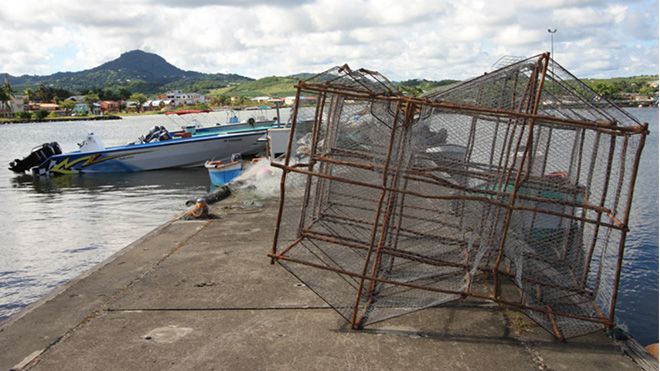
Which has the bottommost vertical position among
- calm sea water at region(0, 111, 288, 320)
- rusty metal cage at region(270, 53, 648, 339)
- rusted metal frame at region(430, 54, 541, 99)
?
calm sea water at region(0, 111, 288, 320)

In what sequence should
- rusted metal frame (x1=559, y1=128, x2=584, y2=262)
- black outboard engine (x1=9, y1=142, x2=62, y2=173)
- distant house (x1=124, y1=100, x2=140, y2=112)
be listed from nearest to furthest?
rusted metal frame (x1=559, y1=128, x2=584, y2=262)
black outboard engine (x1=9, y1=142, x2=62, y2=173)
distant house (x1=124, y1=100, x2=140, y2=112)

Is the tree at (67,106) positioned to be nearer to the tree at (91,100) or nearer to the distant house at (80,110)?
the distant house at (80,110)

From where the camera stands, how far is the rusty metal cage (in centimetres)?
520

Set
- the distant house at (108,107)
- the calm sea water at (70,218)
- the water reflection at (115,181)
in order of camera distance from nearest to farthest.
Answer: the calm sea water at (70,218), the water reflection at (115,181), the distant house at (108,107)

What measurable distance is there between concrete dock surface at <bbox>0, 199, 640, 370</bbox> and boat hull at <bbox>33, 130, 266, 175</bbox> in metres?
21.6

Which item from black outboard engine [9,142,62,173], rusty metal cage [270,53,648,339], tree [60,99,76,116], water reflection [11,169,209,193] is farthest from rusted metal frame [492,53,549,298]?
tree [60,99,76,116]

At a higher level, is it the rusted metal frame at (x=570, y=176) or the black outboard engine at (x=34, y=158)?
the rusted metal frame at (x=570, y=176)

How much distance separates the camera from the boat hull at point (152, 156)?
28.2 meters

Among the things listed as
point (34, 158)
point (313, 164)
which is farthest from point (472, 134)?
point (34, 158)

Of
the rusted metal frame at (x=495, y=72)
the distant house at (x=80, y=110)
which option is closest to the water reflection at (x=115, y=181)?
the rusted metal frame at (x=495, y=72)

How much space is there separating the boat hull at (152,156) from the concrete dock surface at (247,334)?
2162 cm

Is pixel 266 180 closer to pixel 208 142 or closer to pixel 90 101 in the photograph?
pixel 208 142

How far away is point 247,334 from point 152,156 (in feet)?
81.5

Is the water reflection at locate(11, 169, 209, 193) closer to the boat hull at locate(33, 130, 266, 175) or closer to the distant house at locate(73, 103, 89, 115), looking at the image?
the boat hull at locate(33, 130, 266, 175)
